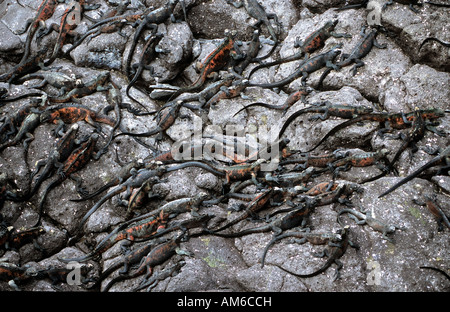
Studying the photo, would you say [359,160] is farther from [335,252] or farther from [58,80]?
[58,80]

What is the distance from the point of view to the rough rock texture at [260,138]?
25.3 feet

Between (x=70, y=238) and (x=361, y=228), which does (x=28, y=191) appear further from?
(x=361, y=228)

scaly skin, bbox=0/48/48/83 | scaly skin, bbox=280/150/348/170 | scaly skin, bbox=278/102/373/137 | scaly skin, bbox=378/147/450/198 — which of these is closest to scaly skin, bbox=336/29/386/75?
scaly skin, bbox=278/102/373/137

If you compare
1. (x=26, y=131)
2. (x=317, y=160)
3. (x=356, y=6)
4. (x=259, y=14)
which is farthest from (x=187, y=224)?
(x=356, y=6)

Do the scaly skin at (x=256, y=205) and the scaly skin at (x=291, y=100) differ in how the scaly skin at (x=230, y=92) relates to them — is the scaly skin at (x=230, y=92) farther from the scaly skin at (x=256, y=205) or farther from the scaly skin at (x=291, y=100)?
the scaly skin at (x=256, y=205)

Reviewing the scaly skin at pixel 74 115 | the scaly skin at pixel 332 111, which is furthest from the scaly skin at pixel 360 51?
the scaly skin at pixel 74 115

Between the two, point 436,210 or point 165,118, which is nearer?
point 436,210

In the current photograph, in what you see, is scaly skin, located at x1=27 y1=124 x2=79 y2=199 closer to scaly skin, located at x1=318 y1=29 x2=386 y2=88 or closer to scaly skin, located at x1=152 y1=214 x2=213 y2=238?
scaly skin, located at x1=152 y1=214 x2=213 y2=238

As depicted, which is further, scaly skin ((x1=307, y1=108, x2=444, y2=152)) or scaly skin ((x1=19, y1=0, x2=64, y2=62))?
scaly skin ((x1=19, y1=0, x2=64, y2=62))

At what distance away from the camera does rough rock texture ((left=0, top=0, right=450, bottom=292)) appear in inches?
304

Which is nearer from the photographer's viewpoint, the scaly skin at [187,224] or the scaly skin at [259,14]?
the scaly skin at [187,224]

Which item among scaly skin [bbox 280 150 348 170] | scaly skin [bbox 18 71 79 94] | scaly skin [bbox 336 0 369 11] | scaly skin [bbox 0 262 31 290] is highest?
scaly skin [bbox 336 0 369 11]

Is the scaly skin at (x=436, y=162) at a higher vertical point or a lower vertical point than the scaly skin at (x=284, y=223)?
higher

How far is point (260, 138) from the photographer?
1107 cm
